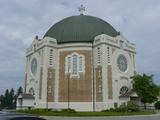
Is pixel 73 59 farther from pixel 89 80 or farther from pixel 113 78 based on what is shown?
pixel 113 78

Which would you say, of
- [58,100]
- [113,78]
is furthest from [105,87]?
[58,100]

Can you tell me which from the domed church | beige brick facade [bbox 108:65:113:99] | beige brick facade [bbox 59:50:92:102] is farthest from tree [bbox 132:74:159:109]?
beige brick facade [bbox 59:50:92:102]

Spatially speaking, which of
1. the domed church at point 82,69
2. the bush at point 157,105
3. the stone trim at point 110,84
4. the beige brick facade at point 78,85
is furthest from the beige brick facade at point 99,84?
the bush at point 157,105

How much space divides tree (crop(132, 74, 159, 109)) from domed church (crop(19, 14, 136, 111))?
250cm

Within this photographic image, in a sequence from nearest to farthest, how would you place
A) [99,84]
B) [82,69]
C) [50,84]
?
[99,84] → [50,84] → [82,69]

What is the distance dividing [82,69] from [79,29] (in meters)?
10.4

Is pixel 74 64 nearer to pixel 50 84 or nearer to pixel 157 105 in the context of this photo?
pixel 50 84

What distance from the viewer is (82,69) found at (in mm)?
56156

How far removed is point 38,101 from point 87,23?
2186 cm

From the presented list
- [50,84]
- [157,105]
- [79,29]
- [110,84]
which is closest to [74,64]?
[50,84]

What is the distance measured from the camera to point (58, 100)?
55531mm

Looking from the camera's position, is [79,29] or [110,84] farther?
[79,29]

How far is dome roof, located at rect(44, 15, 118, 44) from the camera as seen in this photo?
59438 millimetres

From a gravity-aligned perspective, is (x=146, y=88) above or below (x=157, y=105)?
above
